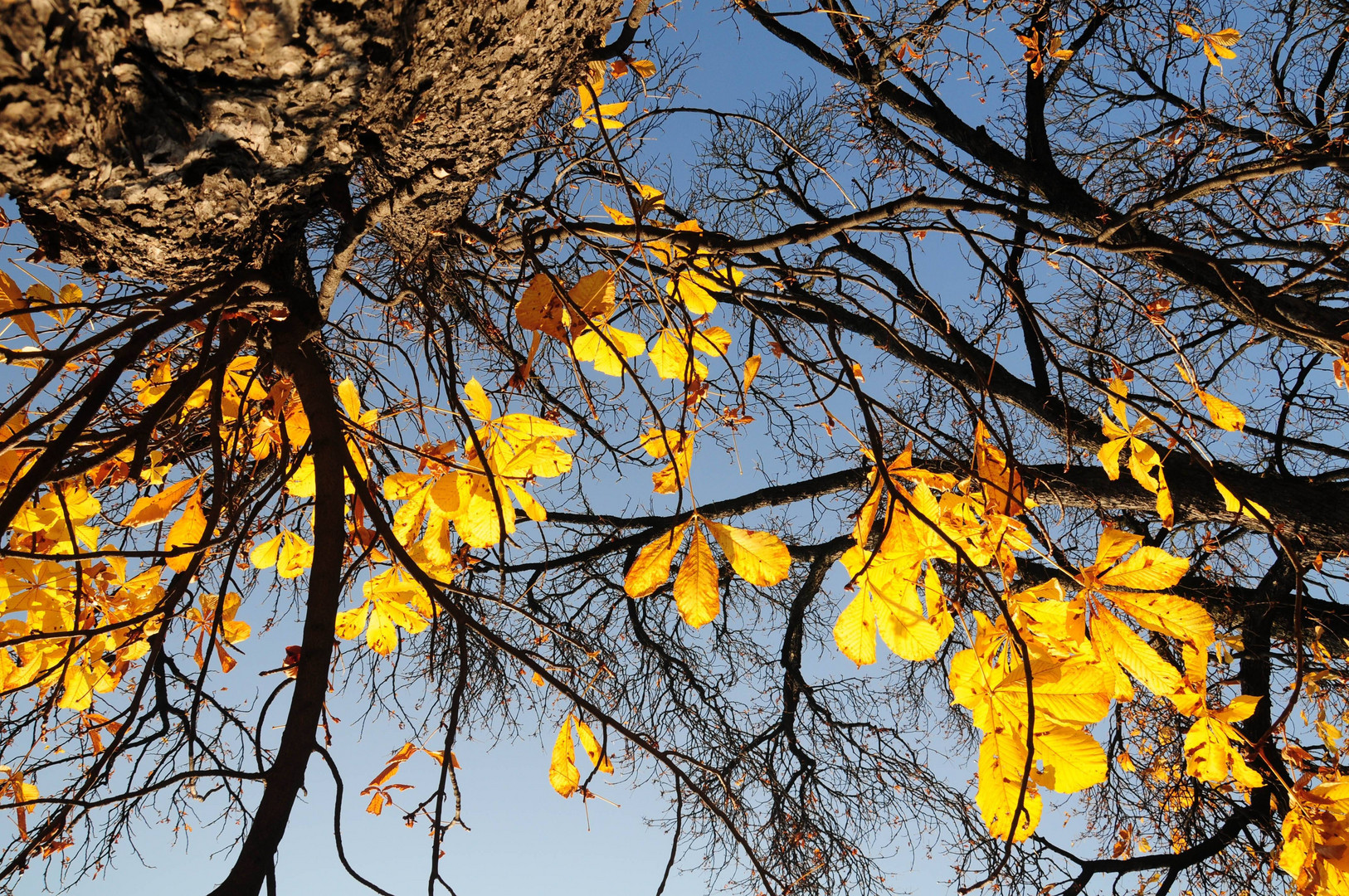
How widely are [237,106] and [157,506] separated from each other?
734 millimetres

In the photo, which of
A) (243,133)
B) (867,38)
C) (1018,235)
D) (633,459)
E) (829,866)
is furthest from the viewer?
(829,866)

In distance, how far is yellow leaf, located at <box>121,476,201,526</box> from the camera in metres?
0.96

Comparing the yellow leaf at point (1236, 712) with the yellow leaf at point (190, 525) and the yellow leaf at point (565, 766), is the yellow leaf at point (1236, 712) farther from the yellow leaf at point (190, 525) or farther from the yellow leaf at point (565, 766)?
the yellow leaf at point (190, 525)

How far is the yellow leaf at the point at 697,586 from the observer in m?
0.73

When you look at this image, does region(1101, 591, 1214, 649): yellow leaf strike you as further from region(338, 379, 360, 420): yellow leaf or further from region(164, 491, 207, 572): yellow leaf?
region(164, 491, 207, 572): yellow leaf

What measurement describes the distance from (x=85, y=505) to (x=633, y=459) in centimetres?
91

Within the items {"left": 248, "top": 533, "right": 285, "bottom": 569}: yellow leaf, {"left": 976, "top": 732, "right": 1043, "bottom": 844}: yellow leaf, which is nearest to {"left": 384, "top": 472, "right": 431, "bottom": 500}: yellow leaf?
{"left": 248, "top": 533, "right": 285, "bottom": 569}: yellow leaf

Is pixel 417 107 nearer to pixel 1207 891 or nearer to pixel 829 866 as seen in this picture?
pixel 829 866

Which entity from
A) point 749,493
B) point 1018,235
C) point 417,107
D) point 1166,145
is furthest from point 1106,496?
point 417,107

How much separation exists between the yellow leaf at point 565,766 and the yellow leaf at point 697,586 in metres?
0.32

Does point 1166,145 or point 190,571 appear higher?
point 1166,145

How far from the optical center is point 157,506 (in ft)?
3.20

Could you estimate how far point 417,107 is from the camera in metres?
0.67

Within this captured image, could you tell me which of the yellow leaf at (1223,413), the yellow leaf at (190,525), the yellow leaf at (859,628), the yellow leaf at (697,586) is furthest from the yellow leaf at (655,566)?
the yellow leaf at (1223,413)
